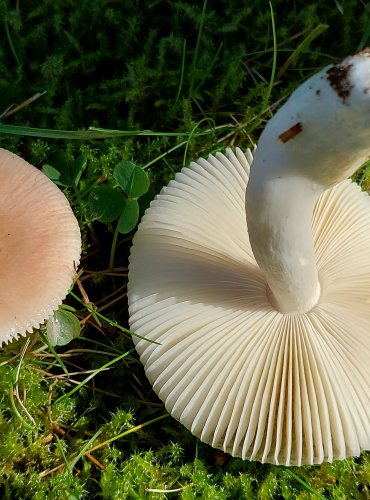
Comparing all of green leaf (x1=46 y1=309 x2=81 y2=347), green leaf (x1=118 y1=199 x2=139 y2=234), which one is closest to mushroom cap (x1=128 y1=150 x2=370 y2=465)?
green leaf (x1=118 y1=199 x2=139 y2=234)

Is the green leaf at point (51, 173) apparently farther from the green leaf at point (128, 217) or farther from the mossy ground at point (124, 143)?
the green leaf at point (128, 217)

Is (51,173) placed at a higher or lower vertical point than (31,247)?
lower

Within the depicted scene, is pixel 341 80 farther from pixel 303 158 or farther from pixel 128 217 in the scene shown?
pixel 128 217

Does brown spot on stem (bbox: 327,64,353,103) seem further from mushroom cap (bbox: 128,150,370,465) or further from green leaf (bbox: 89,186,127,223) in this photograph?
green leaf (bbox: 89,186,127,223)

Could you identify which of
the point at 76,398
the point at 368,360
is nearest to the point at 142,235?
the point at 76,398

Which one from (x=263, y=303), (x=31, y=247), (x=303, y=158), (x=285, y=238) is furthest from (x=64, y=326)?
(x=303, y=158)

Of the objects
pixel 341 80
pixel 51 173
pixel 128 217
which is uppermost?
pixel 341 80
